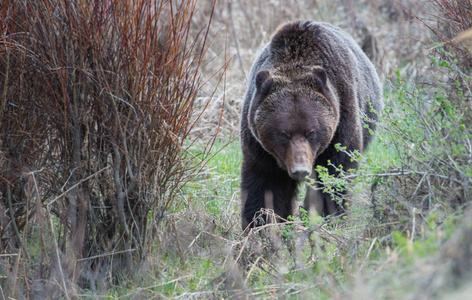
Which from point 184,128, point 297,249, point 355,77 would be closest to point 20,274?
point 184,128

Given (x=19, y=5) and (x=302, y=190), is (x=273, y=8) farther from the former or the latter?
(x=19, y=5)

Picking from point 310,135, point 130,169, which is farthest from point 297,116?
point 130,169

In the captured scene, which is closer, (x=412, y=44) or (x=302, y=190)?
(x=302, y=190)

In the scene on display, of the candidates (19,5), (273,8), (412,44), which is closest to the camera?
(19,5)

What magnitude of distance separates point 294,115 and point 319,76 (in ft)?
1.47

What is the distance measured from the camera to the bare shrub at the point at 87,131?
14.5 feet

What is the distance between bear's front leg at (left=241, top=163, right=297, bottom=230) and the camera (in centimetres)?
580

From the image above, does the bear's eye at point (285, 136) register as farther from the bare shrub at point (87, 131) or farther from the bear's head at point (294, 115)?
the bare shrub at point (87, 131)

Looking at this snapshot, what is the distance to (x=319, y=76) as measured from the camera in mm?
5445

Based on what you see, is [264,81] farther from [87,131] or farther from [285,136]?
[87,131]

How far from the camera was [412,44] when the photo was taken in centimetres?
1198

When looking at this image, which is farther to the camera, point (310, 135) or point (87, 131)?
point (310, 135)

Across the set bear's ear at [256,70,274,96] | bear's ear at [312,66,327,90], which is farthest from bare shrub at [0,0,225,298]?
bear's ear at [312,66,327,90]

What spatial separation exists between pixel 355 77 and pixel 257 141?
128 centimetres
